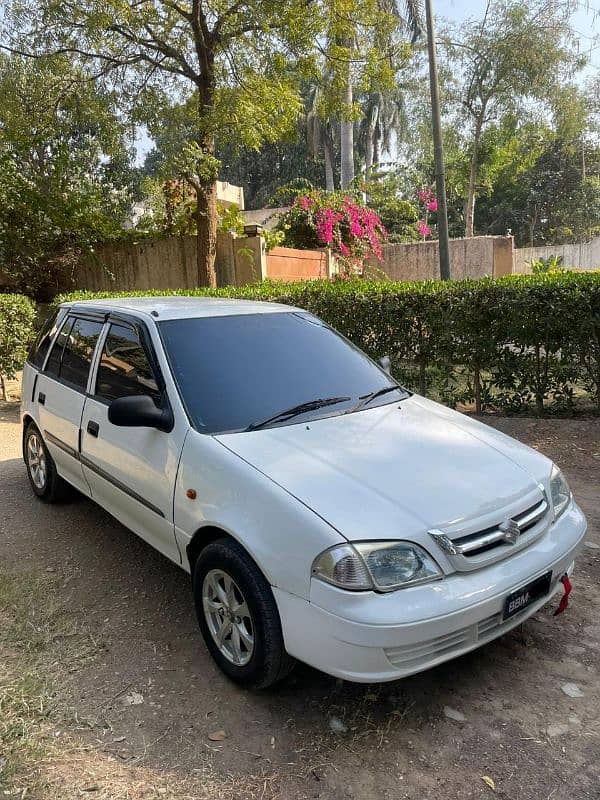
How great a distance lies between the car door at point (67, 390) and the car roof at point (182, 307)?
0.55 feet

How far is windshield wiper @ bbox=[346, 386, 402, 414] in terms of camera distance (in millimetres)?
3415

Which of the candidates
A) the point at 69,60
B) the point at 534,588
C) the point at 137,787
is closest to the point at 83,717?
the point at 137,787

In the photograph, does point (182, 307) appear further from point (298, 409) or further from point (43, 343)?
point (43, 343)

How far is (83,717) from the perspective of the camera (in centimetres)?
264

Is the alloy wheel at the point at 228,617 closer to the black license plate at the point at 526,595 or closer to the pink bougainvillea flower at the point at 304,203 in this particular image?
the black license plate at the point at 526,595

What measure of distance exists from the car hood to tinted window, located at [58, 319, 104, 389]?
64.2 inches

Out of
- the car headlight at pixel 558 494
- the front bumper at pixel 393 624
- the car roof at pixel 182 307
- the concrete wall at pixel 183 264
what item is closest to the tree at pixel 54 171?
the concrete wall at pixel 183 264

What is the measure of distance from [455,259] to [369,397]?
53.4ft

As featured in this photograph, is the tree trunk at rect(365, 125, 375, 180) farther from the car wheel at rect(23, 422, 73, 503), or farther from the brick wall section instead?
the car wheel at rect(23, 422, 73, 503)

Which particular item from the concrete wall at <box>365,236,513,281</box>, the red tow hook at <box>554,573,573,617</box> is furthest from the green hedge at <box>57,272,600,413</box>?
the concrete wall at <box>365,236,513,281</box>

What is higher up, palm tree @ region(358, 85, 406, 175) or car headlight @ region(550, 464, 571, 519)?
palm tree @ region(358, 85, 406, 175)

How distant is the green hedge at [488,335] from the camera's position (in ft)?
A: 20.4

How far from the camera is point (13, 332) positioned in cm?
898

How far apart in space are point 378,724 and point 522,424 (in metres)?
4.60
